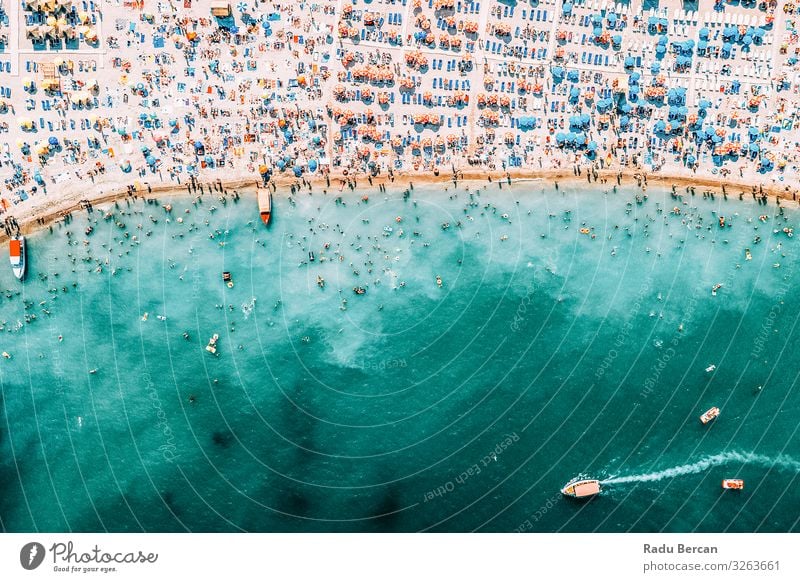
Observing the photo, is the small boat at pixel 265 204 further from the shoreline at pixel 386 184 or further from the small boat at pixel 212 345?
the small boat at pixel 212 345

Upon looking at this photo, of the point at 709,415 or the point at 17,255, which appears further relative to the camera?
the point at 709,415

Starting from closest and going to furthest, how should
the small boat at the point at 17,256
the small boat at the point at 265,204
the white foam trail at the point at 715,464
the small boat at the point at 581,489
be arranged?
the small boat at the point at 17,256 < the small boat at the point at 265,204 < the small boat at the point at 581,489 < the white foam trail at the point at 715,464

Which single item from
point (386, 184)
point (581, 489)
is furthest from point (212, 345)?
point (581, 489)

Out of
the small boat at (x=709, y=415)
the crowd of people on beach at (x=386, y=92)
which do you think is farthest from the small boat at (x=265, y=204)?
the small boat at (x=709, y=415)

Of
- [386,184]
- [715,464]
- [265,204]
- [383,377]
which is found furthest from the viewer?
[715,464]

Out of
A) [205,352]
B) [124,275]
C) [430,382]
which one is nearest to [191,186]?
[124,275]

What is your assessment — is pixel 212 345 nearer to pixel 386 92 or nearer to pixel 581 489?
pixel 386 92

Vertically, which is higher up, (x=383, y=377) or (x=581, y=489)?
(x=383, y=377)

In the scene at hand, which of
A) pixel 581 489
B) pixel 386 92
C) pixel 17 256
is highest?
pixel 386 92

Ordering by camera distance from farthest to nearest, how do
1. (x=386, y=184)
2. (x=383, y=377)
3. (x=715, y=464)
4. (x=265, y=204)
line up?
(x=715, y=464) < (x=386, y=184) < (x=383, y=377) < (x=265, y=204)
